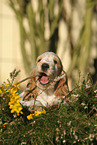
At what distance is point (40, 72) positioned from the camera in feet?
7.36

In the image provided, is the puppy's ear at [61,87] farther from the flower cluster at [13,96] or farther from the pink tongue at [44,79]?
the flower cluster at [13,96]

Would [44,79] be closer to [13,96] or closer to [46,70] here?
[46,70]

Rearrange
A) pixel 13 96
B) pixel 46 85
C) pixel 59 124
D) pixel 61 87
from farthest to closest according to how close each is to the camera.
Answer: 1. pixel 61 87
2. pixel 46 85
3. pixel 13 96
4. pixel 59 124

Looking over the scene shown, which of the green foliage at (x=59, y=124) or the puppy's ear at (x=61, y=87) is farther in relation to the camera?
the puppy's ear at (x=61, y=87)

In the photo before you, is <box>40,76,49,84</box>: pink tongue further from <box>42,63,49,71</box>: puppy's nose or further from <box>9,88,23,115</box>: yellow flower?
<box>9,88,23,115</box>: yellow flower

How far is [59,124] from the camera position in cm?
155

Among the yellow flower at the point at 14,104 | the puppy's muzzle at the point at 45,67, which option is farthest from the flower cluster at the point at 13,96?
the puppy's muzzle at the point at 45,67

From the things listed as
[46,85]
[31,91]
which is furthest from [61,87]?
[31,91]

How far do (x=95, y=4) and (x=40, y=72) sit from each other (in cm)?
430

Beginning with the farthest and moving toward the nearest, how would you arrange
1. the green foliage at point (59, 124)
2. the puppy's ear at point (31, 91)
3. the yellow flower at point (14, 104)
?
the puppy's ear at point (31, 91) → the yellow flower at point (14, 104) → the green foliage at point (59, 124)

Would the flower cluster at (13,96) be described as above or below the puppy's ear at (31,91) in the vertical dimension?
below

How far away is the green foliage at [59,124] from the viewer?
4.91 ft

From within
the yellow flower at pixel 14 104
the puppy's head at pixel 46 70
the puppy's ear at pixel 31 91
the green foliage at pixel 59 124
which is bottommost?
the green foliage at pixel 59 124

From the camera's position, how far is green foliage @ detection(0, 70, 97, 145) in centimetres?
150
